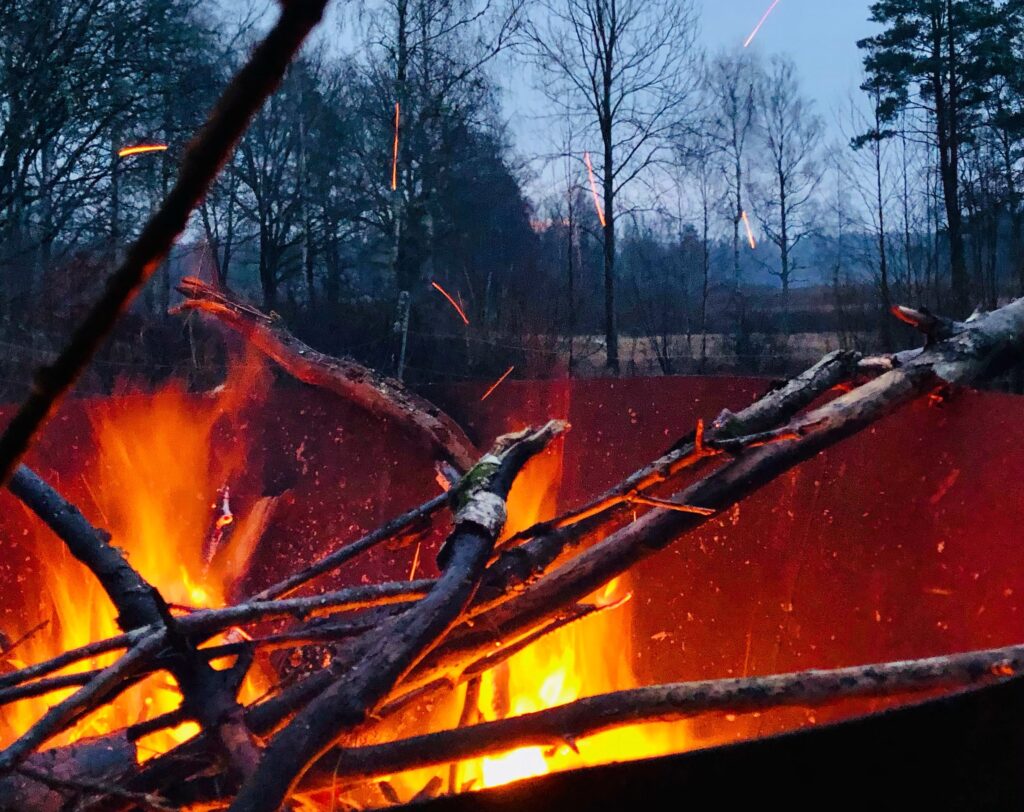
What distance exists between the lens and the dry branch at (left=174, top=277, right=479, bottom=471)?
2.82 meters

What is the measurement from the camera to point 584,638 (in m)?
2.69

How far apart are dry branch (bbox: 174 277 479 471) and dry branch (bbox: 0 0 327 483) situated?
7.34 ft

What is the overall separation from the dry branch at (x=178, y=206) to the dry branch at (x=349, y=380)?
224 cm

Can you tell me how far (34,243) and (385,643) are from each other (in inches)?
323

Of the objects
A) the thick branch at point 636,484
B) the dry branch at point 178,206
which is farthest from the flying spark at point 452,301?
the dry branch at point 178,206

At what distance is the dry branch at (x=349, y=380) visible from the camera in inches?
111

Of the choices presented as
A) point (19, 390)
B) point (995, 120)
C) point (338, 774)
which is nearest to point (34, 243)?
point (19, 390)

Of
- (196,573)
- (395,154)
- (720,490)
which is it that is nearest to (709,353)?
(395,154)

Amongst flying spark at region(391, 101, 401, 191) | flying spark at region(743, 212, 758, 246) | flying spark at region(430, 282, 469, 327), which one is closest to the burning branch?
flying spark at region(430, 282, 469, 327)

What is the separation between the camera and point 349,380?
9.64 ft

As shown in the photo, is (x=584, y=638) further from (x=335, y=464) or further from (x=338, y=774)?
(x=338, y=774)

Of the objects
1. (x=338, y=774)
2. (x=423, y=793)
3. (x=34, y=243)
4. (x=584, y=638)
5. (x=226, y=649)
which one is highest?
(x=34, y=243)

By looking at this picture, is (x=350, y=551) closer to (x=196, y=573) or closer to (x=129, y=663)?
(x=129, y=663)

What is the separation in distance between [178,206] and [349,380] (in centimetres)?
250
